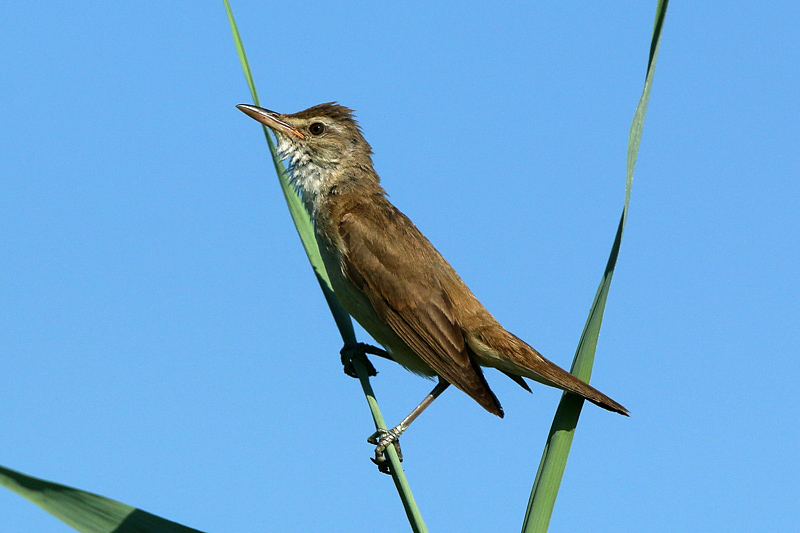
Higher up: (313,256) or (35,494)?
(313,256)

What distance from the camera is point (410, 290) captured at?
4.36m

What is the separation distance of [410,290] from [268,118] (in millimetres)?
1472

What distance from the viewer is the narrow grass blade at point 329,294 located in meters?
2.65

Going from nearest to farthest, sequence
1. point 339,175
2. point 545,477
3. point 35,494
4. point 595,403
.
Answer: point 35,494, point 545,477, point 595,403, point 339,175

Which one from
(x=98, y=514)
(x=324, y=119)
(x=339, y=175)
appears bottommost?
(x=98, y=514)

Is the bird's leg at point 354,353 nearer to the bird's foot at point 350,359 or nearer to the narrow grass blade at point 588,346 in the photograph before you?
the bird's foot at point 350,359

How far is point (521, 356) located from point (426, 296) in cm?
67

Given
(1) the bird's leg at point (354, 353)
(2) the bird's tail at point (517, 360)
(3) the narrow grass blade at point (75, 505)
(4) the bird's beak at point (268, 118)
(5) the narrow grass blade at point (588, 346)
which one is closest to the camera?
(3) the narrow grass blade at point (75, 505)

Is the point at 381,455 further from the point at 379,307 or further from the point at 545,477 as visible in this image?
the point at 545,477

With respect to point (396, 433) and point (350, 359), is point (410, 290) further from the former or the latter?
point (396, 433)

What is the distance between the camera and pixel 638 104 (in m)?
2.84

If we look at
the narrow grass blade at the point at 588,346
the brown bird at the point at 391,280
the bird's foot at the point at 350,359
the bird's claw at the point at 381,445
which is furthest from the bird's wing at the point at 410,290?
the narrow grass blade at the point at 588,346

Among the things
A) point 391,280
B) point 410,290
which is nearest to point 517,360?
point 410,290

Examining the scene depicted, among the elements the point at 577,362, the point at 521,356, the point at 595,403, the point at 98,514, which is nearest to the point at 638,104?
the point at 577,362
